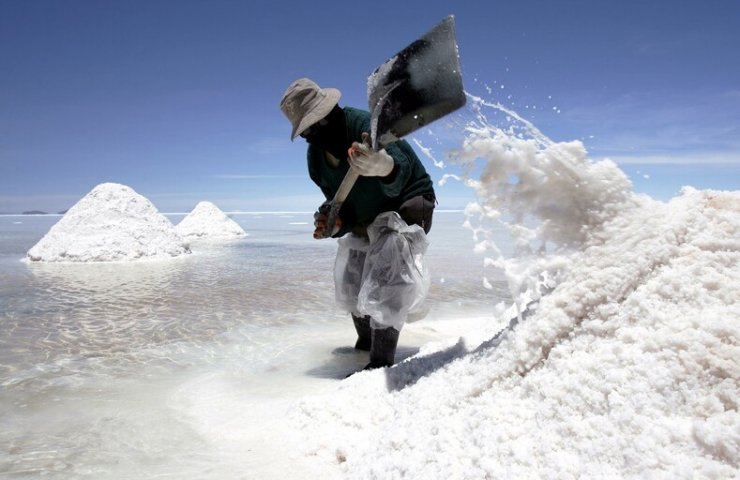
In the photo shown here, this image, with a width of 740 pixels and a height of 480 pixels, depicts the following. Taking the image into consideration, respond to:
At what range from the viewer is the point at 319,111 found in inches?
86.3

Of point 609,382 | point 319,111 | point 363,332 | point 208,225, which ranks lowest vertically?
point 363,332

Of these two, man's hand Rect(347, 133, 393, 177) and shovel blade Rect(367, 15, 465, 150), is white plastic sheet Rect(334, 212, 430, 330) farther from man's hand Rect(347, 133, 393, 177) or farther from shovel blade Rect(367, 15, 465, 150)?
shovel blade Rect(367, 15, 465, 150)

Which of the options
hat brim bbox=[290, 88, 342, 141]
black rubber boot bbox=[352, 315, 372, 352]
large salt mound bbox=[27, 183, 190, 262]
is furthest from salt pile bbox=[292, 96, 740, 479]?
large salt mound bbox=[27, 183, 190, 262]

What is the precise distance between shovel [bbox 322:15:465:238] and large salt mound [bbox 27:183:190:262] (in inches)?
279

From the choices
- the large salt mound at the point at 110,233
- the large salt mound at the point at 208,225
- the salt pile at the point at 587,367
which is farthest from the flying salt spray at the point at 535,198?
the large salt mound at the point at 208,225

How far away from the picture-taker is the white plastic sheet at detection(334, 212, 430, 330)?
230 cm

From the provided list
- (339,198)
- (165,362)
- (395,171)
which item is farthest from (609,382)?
(165,362)

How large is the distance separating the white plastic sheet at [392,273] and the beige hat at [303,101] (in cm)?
57

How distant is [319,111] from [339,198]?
391mm

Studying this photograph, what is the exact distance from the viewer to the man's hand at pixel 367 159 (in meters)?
1.91

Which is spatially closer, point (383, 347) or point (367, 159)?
point (367, 159)

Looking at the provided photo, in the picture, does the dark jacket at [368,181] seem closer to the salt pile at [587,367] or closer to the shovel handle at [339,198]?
the shovel handle at [339,198]

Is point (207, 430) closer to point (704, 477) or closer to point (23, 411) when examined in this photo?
point (23, 411)

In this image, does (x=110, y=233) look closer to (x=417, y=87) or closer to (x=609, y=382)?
(x=417, y=87)
